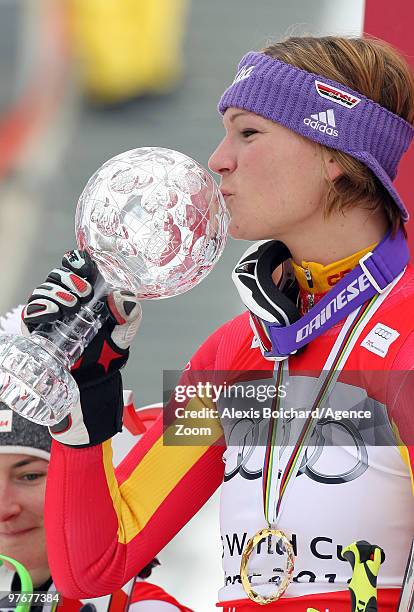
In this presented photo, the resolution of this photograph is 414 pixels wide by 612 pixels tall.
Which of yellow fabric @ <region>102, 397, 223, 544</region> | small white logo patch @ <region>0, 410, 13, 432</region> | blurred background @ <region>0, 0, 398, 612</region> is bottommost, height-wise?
blurred background @ <region>0, 0, 398, 612</region>

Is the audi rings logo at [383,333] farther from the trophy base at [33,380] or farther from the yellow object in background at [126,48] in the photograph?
the yellow object in background at [126,48]

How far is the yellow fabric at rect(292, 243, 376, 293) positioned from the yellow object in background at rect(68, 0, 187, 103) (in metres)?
6.81

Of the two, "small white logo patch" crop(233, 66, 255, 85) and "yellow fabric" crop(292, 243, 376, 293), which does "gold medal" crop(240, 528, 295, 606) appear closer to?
"yellow fabric" crop(292, 243, 376, 293)

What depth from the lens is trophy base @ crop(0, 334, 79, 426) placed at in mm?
1595

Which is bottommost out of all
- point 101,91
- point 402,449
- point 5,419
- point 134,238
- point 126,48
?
point 101,91

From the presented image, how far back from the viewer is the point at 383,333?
5.64 ft

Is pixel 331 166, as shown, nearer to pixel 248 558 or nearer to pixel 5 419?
pixel 248 558

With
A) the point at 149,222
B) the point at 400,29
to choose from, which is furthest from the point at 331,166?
the point at 400,29

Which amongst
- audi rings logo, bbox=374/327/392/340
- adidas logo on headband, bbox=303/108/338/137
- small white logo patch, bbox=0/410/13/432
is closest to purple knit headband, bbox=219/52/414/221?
adidas logo on headband, bbox=303/108/338/137

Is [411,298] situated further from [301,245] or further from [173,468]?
[173,468]

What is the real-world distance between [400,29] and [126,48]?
6.41 m

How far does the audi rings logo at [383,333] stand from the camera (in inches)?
67.2

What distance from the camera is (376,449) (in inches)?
67.0

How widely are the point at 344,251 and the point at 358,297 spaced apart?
0.34 feet
